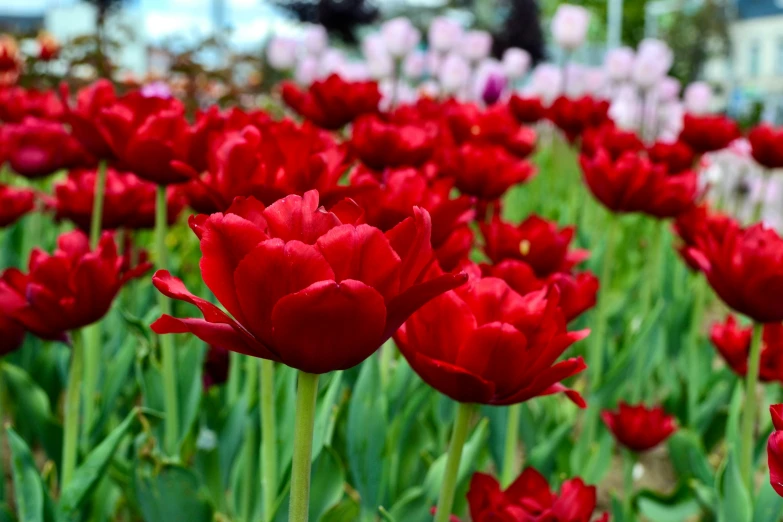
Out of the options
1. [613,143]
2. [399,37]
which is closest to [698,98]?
[399,37]

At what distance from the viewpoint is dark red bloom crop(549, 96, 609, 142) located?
2896 mm

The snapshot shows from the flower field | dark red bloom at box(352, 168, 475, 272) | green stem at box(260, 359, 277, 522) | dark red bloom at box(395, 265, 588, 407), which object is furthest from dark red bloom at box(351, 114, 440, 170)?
dark red bloom at box(395, 265, 588, 407)

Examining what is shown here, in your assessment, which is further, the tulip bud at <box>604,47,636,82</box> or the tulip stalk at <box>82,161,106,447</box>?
the tulip bud at <box>604,47,636,82</box>

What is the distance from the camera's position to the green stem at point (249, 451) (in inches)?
56.1

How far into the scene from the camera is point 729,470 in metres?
1.12

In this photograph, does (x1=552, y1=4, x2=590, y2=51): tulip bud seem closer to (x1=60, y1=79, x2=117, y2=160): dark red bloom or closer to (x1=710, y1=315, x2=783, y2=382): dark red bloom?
(x1=710, y1=315, x2=783, y2=382): dark red bloom

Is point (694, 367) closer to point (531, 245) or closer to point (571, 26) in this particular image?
point (531, 245)

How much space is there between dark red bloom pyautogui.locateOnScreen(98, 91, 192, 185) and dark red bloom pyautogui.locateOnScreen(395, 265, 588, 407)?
565 mm

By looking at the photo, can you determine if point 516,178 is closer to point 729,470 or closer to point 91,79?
point 729,470

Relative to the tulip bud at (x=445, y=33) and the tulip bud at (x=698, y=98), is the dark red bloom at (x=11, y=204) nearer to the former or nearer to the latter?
the tulip bud at (x=445, y=33)

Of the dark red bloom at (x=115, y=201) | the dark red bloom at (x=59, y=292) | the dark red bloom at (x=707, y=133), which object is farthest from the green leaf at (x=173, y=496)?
the dark red bloom at (x=707, y=133)

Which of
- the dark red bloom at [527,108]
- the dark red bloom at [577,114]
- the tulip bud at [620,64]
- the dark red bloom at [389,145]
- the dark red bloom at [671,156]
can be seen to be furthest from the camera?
the tulip bud at [620,64]

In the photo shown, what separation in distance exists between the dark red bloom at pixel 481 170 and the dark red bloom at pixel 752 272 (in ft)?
2.00

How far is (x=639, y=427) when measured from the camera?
1.64 metres
